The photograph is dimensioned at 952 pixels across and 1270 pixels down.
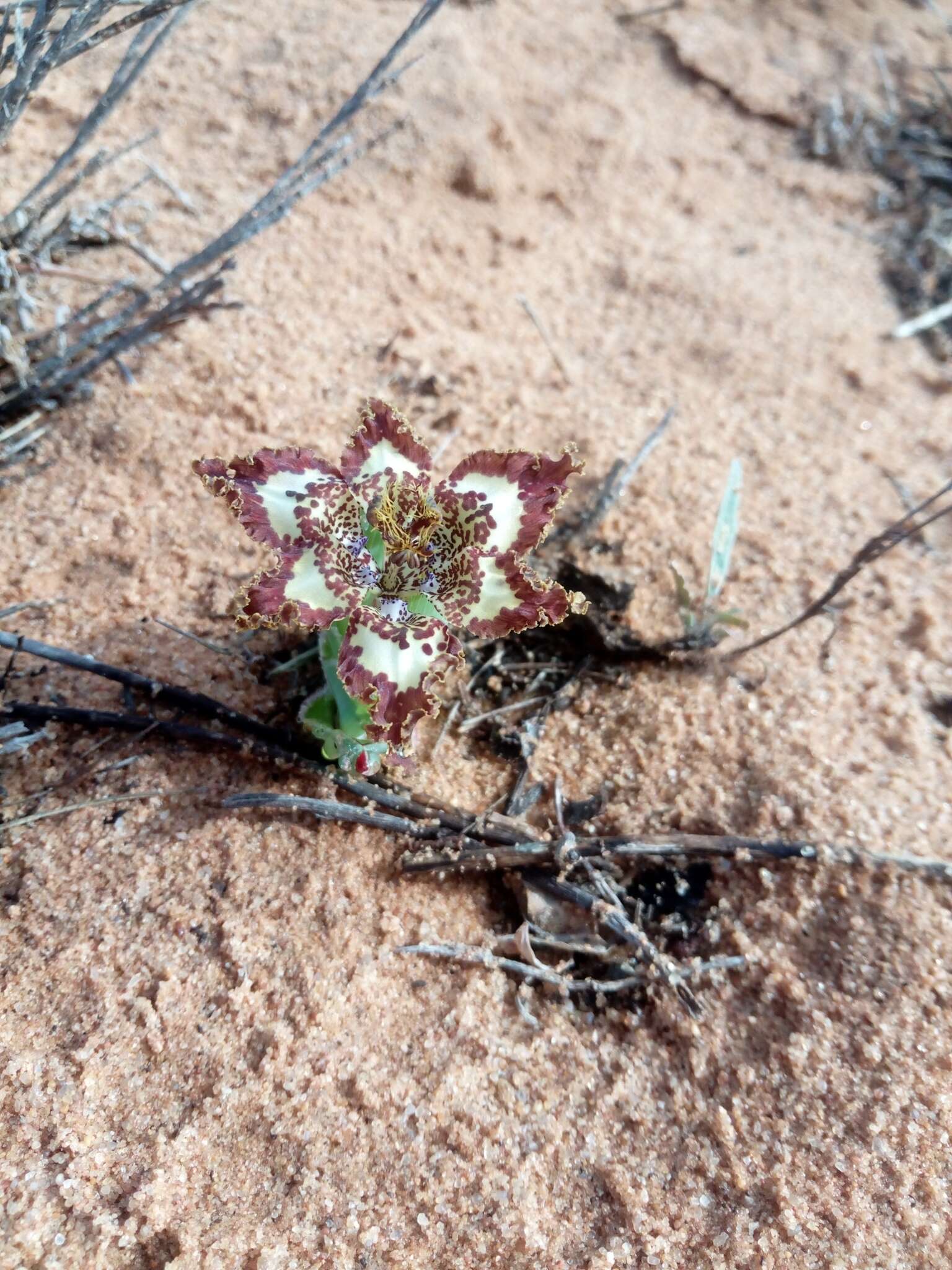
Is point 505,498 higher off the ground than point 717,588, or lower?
higher

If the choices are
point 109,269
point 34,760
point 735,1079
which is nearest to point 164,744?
point 34,760

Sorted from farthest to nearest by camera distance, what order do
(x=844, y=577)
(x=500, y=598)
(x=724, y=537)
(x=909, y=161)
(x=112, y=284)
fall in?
1. (x=909, y=161)
2. (x=112, y=284)
3. (x=724, y=537)
4. (x=844, y=577)
5. (x=500, y=598)

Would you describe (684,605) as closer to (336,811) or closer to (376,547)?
(376,547)

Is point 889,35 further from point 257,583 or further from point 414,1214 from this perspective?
point 414,1214

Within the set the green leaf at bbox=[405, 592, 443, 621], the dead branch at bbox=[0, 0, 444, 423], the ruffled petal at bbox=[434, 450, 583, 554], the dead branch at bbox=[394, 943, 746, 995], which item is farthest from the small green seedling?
the dead branch at bbox=[0, 0, 444, 423]

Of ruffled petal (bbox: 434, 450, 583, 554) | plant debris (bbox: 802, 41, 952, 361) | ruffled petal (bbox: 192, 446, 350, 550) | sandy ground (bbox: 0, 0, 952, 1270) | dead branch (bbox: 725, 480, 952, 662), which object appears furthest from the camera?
plant debris (bbox: 802, 41, 952, 361)

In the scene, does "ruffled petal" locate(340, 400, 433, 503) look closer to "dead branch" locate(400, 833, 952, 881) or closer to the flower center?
the flower center

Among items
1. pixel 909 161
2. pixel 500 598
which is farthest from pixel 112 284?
pixel 909 161
